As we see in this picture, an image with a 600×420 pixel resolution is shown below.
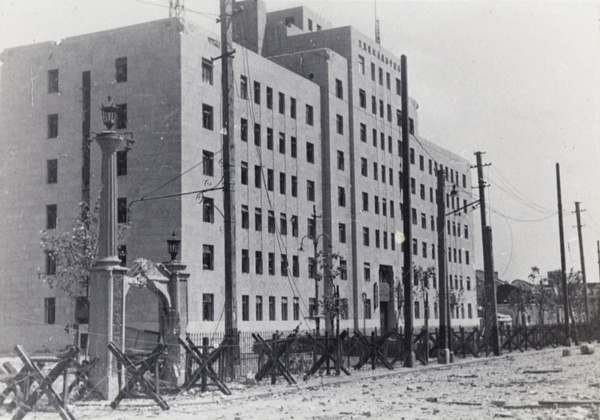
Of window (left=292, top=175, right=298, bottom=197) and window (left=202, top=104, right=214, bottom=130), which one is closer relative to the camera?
window (left=202, top=104, right=214, bottom=130)

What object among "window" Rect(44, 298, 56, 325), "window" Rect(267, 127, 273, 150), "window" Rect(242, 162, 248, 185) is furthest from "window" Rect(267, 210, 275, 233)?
"window" Rect(44, 298, 56, 325)

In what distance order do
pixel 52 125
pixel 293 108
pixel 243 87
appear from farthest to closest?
pixel 293 108, pixel 243 87, pixel 52 125

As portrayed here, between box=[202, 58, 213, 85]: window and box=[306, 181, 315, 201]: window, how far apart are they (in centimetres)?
1436

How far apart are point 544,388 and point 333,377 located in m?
7.68

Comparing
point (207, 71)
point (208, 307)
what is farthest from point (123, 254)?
point (207, 71)

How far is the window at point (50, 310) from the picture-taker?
153ft

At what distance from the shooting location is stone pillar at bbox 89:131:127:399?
60.2 ft

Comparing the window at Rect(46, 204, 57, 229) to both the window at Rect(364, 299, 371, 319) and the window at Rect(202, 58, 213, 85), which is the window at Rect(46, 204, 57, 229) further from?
the window at Rect(364, 299, 371, 319)

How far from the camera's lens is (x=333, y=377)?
2620cm

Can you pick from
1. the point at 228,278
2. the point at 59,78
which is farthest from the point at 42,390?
the point at 59,78

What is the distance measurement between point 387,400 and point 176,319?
6379 millimetres

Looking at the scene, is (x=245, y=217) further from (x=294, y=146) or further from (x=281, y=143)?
(x=294, y=146)

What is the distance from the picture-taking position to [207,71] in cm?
4862

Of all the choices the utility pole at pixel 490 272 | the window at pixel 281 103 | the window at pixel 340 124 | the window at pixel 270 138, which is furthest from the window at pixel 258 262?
the window at pixel 340 124
